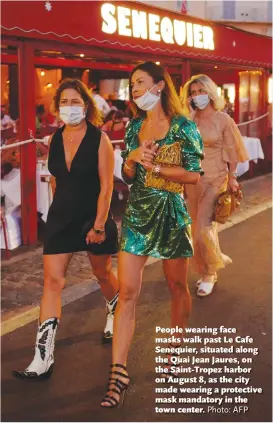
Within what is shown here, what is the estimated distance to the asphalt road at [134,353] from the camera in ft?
11.6

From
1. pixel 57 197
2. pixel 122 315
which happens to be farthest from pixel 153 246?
pixel 57 197

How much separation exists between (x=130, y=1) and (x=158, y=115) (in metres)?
5.99

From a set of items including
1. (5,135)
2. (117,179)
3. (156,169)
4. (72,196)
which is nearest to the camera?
(156,169)

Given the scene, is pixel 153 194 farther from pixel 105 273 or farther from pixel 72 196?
pixel 105 273

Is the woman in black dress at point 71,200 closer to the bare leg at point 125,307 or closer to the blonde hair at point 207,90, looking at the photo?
the bare leg at point 125,307

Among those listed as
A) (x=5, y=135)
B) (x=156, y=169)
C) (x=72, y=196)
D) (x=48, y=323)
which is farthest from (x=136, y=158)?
(x=5, y=135)

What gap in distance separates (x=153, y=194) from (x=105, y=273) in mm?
947

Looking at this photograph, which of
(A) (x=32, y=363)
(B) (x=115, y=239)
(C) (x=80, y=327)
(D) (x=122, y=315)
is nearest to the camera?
(D) (x=122, y=315)

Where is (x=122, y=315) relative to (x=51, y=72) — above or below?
below

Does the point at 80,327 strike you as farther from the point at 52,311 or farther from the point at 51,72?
the point at 51,72

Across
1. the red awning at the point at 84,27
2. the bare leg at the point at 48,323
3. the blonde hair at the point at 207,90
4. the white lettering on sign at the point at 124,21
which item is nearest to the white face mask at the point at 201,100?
the blonde hair at the point at 207,90

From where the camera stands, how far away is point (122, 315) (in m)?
3.70

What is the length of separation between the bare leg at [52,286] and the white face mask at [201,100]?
2.19 metres

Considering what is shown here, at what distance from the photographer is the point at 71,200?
407 cm
